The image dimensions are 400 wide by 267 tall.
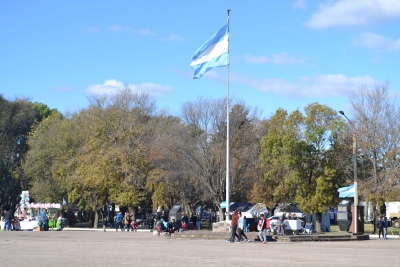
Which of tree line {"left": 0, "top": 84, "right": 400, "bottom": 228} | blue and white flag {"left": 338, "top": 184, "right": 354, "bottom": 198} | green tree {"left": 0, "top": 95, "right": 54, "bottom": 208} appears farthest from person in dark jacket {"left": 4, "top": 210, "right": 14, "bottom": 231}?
blue and white flag {"left": 338, "top": 184, "right": 354, "bottom": 198}

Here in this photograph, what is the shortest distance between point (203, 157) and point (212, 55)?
Answer: 2335 cm

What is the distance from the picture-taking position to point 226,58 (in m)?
36.2

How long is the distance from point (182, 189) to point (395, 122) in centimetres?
2074

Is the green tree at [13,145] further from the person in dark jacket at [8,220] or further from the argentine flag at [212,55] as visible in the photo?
the argentine flag at [212,55]

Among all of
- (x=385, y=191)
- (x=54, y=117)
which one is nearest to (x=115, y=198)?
(x=54, y=117)

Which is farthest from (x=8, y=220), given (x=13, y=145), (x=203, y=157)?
(x=13, y=145)

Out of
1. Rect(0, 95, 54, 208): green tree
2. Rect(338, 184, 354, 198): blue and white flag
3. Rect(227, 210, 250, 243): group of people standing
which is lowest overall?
Rect(227, 210, 250, 243): group of people standing

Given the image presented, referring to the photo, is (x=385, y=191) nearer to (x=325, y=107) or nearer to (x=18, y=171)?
(x=325, y=107)

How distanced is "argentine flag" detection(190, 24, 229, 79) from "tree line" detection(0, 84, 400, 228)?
1608cm

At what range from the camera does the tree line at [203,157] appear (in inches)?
2010

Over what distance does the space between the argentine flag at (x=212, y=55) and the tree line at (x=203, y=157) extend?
1608 centimetres

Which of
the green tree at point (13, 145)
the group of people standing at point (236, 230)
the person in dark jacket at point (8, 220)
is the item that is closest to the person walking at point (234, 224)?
the group of people standing at point (236, 230)

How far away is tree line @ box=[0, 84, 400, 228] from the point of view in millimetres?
51062

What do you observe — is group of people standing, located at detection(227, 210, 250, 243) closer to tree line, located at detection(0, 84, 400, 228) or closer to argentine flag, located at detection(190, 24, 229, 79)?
argentine flag, located at detection(190, 24, 229, 79)
